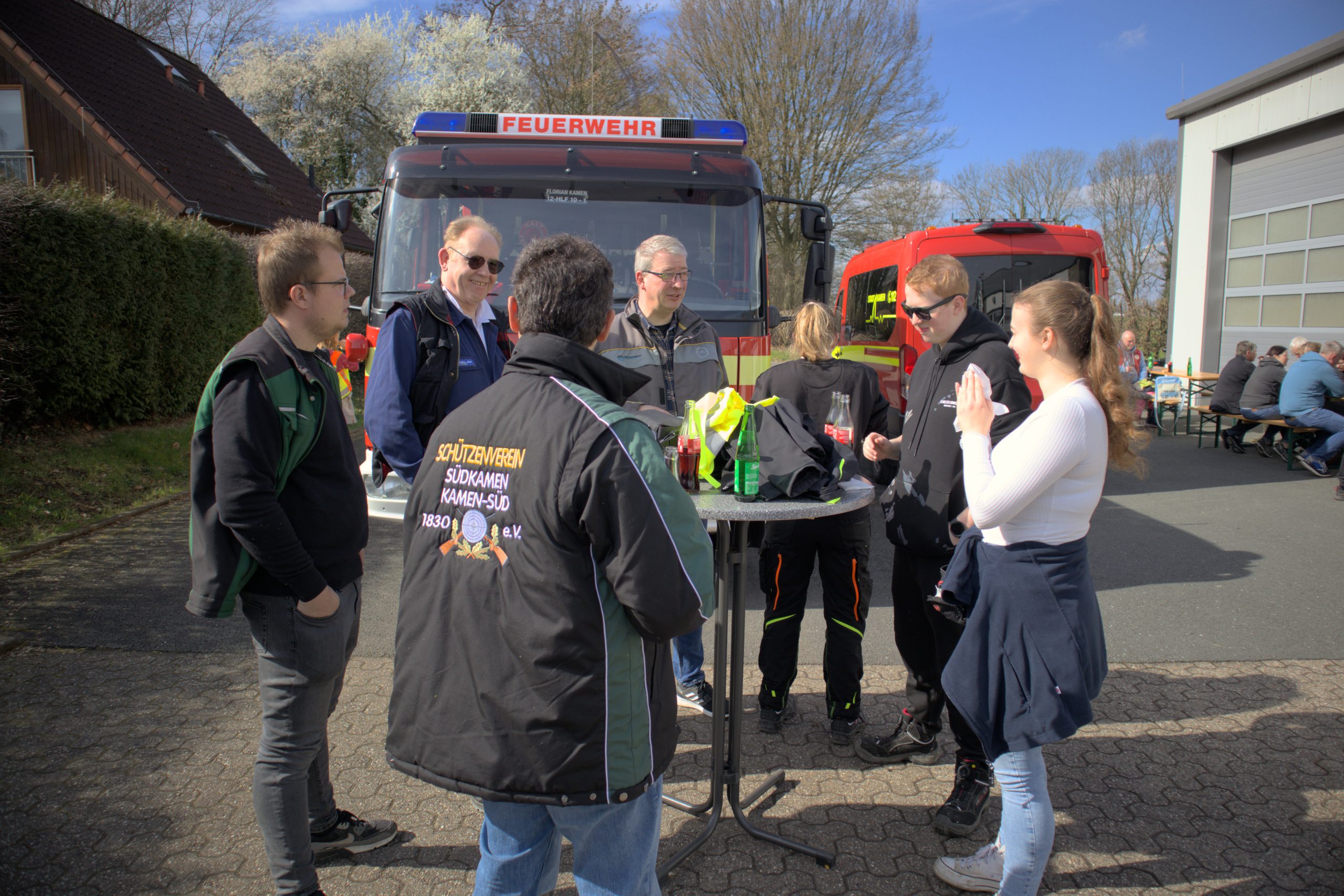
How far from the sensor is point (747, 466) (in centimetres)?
266

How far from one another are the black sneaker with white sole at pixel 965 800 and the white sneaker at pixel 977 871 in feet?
0.71

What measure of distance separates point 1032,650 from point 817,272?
14.2 ft

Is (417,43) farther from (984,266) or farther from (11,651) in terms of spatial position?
(11,651)

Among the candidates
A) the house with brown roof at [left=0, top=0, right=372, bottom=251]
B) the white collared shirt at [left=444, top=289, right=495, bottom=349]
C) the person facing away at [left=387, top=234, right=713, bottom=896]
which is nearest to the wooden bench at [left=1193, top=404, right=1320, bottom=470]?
the white collared shirt at [left=444, top=289, right=495, bottom=349]

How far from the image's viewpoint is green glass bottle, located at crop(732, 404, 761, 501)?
8.71ft

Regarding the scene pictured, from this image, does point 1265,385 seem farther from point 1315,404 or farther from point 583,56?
point 583,56

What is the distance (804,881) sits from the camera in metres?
2.67

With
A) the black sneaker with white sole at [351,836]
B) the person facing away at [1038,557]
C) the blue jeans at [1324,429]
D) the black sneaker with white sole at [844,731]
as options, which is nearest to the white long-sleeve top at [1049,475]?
the person facing away at [1038,557]

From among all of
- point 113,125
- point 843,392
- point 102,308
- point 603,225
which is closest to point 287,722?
point 843,392

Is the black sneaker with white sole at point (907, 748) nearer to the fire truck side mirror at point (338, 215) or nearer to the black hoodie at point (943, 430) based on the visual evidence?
the black hoodie at point (943, 430)

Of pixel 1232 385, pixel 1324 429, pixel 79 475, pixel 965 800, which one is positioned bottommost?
pixel 965 800

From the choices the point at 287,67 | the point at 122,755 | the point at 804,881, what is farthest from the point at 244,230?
the point at 804,881

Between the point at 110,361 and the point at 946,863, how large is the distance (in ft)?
32.0

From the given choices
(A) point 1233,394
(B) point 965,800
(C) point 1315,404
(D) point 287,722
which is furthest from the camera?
(A) point 1233,394
